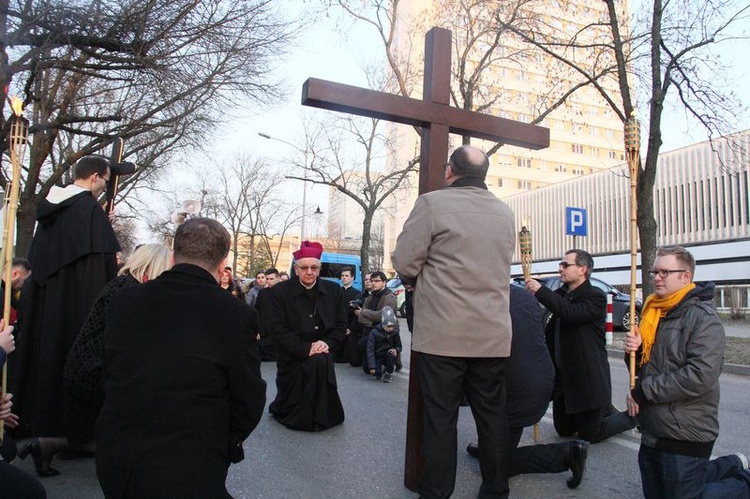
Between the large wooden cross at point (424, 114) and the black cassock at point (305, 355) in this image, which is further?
the black cassock at point (305, 355)

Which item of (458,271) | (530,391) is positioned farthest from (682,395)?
(458,271)

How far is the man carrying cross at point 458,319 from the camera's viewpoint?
317cm

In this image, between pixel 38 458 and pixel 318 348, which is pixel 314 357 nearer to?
pixel 318 348

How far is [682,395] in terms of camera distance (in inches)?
118

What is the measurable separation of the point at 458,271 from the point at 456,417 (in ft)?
2.70

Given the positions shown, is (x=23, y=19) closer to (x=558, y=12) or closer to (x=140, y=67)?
(x=140, y=67)

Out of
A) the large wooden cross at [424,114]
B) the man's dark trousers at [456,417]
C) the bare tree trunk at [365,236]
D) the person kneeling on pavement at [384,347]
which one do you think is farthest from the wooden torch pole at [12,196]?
the bare tree trunk at [365,236]

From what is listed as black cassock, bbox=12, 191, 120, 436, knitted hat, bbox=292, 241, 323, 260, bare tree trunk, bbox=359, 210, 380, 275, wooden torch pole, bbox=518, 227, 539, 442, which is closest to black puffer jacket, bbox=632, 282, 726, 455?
wooden torch pole, bbox=518, 227, 539, 442

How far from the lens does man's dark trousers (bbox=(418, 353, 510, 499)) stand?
10.3ft

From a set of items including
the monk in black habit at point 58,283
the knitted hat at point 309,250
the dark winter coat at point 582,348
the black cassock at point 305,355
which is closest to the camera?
the monk in black habit at point 58,283

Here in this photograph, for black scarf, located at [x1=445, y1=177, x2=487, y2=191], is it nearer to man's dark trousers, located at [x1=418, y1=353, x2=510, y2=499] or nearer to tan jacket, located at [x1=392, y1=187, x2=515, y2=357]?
tan jacket, located at [x1=392, y1=187, x2=515, y2=357]

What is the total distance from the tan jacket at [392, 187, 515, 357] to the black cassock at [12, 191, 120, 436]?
94.7 inches

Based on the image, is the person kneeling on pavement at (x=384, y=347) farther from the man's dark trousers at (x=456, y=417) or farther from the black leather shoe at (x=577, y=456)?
the man's dark trousers at (x=456, y=417)

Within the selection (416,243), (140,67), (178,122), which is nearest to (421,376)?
(416,243)
